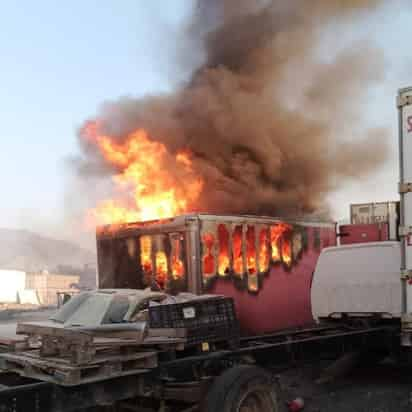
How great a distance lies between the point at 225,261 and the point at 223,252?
18 centimetres

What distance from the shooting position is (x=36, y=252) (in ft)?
243

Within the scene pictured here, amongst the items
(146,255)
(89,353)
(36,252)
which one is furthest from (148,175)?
(36,252)

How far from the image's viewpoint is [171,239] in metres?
9.77

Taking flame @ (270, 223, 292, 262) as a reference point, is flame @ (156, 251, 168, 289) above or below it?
below

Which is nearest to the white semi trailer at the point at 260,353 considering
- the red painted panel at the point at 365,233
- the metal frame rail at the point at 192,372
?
the metal frame rail at the point at 192,372

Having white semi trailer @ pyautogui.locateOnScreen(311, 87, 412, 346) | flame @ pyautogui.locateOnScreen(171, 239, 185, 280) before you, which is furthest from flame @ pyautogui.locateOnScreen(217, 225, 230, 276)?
white semi trailer @ pyautogui.locateOnScreen(311, 87, 412, 346)

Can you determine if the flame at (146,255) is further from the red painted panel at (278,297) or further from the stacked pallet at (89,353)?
the stacked pallet at (89,353)

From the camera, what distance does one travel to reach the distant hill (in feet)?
204

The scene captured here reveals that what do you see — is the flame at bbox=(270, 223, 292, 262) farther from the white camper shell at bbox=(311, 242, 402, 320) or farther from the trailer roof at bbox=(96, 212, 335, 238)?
the white camper shell at bbox=(311, 242, 402, 320)

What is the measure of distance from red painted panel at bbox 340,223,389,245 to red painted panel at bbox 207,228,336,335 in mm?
1088

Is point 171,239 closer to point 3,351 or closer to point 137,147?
point 3,351

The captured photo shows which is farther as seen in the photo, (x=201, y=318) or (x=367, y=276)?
(x=367, y=276)

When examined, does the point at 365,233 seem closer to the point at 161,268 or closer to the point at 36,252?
the point at 161,268

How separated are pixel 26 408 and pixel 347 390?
5427 mm
